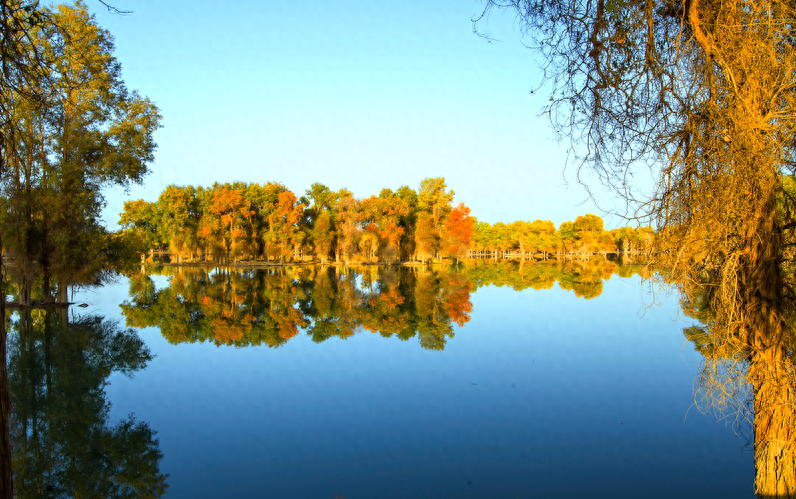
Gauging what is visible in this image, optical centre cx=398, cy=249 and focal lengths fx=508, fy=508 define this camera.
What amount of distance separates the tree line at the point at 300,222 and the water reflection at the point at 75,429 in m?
48.6

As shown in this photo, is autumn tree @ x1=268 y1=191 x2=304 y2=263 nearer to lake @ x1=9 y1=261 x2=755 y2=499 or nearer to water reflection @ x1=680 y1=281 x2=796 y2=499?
lake @ x1=9 y1=261 x2=755 y2=499

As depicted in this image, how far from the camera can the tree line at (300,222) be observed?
61000mm

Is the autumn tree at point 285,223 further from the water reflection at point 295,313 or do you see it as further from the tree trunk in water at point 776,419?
the tree trunk in water at point 776,419

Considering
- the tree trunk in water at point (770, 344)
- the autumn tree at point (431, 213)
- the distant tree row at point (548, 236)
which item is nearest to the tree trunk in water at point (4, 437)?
the tree trunk in water at point (770, 344)

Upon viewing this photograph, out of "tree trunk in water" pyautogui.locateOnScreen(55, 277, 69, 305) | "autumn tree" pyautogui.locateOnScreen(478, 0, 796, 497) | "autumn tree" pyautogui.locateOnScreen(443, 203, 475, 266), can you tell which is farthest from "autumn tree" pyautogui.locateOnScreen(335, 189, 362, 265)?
"autumn tree" pyautogui.locateOnScreen(478, 0, 796, 497)

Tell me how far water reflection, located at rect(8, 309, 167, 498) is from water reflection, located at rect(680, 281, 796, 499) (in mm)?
5898

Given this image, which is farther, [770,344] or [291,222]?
[291,222]

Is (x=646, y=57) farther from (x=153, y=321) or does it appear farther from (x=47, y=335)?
(x=153, y=321)

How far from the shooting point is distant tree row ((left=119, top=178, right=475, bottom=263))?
60.9 meters

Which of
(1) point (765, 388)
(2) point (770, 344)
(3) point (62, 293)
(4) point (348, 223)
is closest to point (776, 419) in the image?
(1) point (765, 388)

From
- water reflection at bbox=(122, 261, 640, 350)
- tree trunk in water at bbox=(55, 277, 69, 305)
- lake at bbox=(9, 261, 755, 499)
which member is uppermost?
tree trunk in water at bbox=(55, 277, 69, 305)

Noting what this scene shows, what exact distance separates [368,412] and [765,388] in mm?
5783

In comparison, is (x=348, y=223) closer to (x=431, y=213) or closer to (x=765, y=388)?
(x=431, y=213)

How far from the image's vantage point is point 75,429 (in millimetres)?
7512
